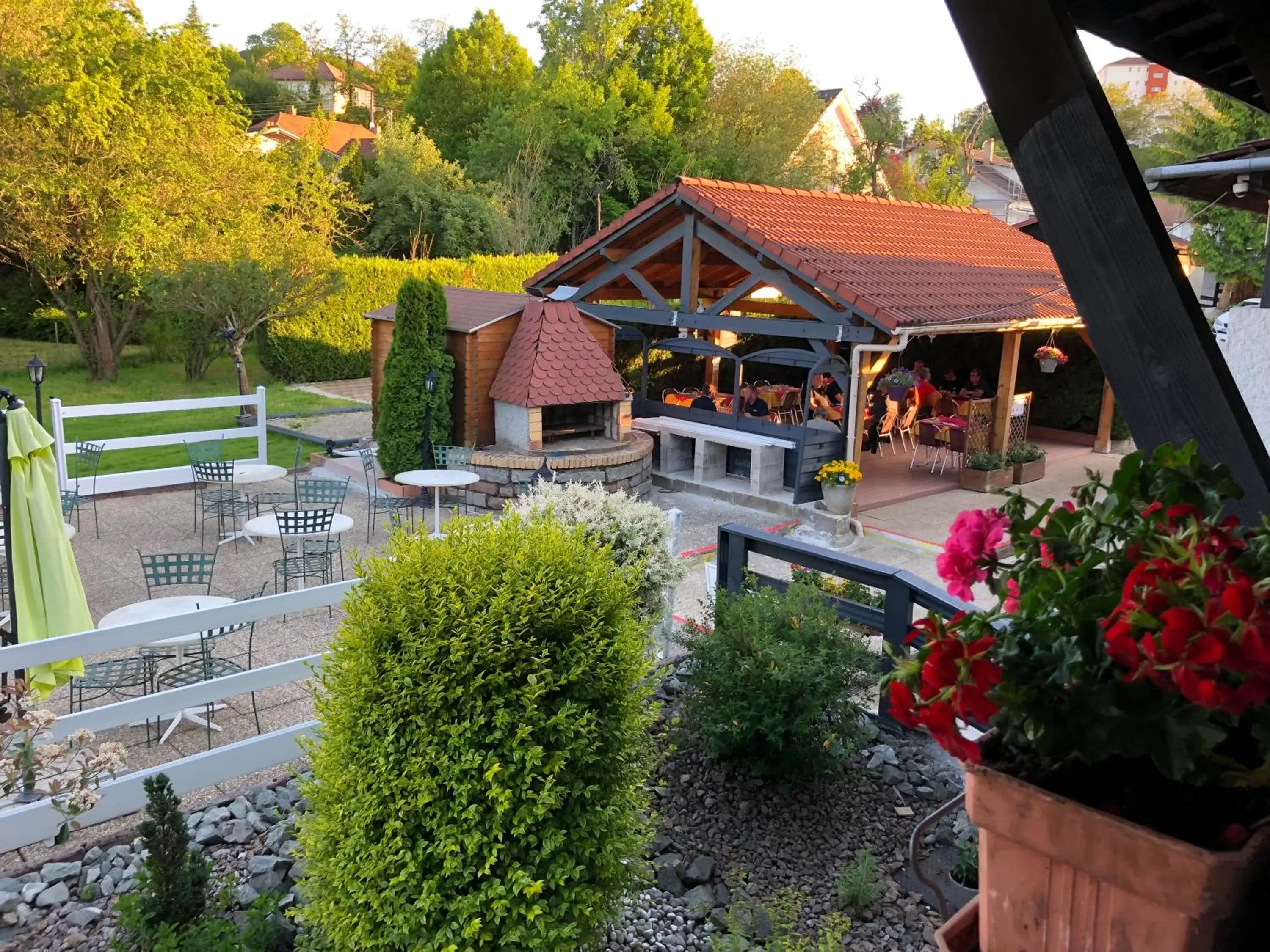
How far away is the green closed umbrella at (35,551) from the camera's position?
5117mm

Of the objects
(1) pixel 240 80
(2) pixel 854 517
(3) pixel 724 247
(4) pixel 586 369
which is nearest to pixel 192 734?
(4) pixel 586 369

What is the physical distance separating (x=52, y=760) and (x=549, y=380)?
8.10 metres

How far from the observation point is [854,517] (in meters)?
11.4

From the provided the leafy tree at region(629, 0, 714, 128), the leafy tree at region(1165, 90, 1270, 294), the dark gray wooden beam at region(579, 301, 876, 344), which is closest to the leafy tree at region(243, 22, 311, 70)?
the leafy tree at region(629, 0, 714, 128)

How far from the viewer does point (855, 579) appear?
16.9ft

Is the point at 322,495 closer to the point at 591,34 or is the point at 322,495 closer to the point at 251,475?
the point at 251,475

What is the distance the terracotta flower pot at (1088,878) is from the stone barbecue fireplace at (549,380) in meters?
9.94

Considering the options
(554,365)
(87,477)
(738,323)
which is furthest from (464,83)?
(554,365)

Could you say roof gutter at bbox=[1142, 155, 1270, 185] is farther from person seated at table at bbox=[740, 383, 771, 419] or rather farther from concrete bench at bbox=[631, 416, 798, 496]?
person seated at table at bbox=[740, 383, 771, 419]

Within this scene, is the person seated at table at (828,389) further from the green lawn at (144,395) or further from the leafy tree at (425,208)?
the leafy tree at (425,208)

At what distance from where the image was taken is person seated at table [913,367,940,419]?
15.0 metres

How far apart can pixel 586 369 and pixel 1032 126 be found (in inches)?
407

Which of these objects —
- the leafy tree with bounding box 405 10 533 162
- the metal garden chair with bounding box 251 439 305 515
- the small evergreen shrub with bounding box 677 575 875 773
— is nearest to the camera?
the small evergreen shrub with bounding box 677 575 875 773

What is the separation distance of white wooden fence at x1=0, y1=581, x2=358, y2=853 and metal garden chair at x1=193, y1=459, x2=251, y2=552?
194 inches
